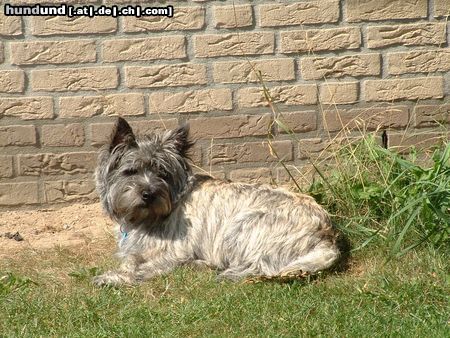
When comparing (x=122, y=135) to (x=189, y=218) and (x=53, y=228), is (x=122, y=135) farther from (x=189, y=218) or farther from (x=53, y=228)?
(x=53, y=228)

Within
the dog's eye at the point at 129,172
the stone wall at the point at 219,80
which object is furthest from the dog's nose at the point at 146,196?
the stone wall at the point at 219,80

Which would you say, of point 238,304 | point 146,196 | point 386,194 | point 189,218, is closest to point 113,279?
point 146,196

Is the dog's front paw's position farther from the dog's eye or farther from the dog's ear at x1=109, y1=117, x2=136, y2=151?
the dog's ear at x1=109, y1=117, x2=136, y2=151

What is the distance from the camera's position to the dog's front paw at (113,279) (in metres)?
6.65

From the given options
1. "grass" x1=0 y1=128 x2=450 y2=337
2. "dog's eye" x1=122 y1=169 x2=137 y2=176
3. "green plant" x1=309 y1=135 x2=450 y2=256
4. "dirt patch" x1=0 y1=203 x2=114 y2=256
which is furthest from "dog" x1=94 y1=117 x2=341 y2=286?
"dirt patch" x1=0 y1=203 x2=114 y2=256

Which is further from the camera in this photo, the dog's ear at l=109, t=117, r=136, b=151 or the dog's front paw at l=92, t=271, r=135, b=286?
the dog's ear at l=109, t=117, r=136, b=151

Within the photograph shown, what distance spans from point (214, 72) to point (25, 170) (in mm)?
1958

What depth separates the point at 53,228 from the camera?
8.22 meters

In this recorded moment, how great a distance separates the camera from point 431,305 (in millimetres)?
6062

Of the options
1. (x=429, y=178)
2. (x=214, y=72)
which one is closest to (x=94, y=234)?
(x=214, y=72)

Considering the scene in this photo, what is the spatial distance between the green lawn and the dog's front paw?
2.7 inches

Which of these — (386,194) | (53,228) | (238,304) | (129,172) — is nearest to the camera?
(238,304)

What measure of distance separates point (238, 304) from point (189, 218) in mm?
1168

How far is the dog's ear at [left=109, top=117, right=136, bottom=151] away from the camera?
22.8 ft
